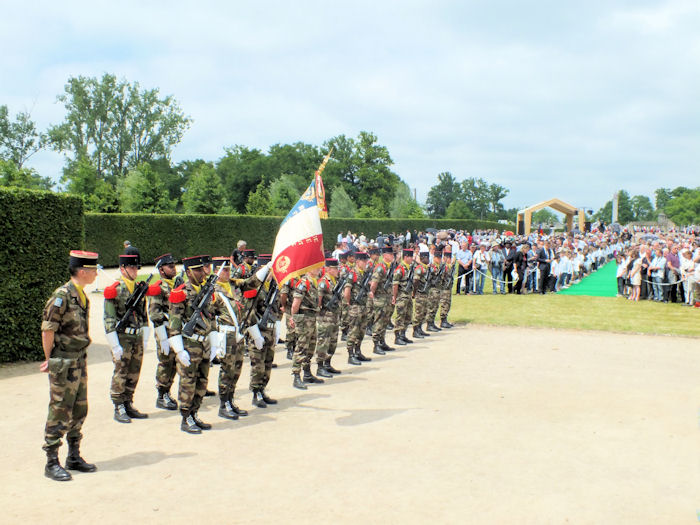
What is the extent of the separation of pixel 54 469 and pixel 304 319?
14.0ft

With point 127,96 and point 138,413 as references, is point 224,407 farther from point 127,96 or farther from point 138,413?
point 127,96

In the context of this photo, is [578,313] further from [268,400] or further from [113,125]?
[113,125]

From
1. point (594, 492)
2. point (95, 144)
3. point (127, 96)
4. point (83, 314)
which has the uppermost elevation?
point (127, 96)

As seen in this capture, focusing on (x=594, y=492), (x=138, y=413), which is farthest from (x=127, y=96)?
(x=594, y=492)

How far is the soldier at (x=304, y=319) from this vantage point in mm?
9023

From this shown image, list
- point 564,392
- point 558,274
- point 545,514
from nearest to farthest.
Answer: point 545,514
point 564,392
point 558,274

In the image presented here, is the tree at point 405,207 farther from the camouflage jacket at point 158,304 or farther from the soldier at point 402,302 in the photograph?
the camouflage jacket at point 158,304

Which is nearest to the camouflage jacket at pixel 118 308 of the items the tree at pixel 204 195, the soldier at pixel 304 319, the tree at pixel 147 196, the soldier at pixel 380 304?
the soldier at pixel 304 319

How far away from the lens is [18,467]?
18.9 ft

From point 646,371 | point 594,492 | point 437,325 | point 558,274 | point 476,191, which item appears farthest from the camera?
point 476,191

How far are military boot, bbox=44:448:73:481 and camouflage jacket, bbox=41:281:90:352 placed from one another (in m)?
1.00

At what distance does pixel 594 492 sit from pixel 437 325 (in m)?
9.99

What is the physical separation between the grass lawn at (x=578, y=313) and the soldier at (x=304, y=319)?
7360 mm

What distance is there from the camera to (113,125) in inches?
2370
